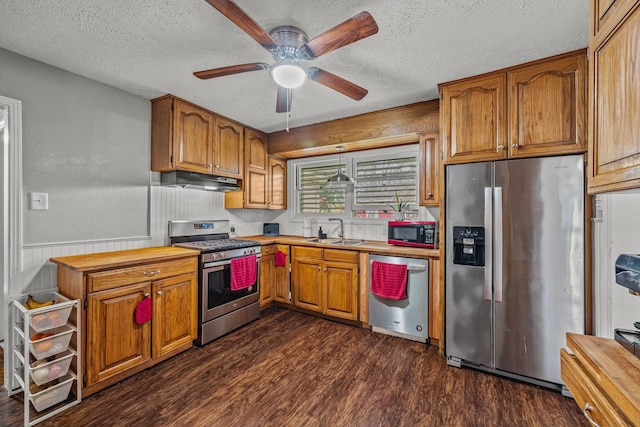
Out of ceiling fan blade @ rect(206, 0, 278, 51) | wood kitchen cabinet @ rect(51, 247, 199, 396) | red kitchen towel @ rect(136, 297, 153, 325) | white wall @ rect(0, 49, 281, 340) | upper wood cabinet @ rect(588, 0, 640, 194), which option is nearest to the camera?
upper wood cabinet @ rect(588, 0, 640, 194)

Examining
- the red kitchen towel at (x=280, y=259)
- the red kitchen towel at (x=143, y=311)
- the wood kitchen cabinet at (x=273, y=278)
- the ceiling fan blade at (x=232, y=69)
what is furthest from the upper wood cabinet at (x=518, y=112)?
the red kitchen towel at (x=143, y=311)

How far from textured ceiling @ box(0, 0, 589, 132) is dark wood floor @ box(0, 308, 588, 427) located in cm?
244

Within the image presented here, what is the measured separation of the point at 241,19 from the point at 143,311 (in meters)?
2.17

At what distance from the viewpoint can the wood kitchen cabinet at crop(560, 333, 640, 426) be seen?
2.68 feet

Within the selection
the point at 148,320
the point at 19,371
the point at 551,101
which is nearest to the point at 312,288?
the point at 148,320

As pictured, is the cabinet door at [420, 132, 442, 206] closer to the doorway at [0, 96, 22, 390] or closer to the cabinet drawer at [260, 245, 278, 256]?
the cabinet drawer at [260, 245, 278, 256]

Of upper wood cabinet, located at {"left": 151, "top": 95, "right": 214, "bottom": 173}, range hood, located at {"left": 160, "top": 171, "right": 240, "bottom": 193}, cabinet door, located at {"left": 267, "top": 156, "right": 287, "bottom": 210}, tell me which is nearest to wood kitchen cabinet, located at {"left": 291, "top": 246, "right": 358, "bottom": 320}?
cabinet door, located at {"left": 267, "top": 156, "right": 287, "bottom": 210}

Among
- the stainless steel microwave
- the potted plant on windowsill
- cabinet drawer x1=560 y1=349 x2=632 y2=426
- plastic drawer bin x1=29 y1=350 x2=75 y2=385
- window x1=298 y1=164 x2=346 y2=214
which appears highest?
window x1=298 y1=164 x2=346 y2=214

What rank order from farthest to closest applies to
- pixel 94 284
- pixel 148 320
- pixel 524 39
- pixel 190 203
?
pixel 190 203 → pixel 148 320 → pixel 94 284 → pixel 524 39

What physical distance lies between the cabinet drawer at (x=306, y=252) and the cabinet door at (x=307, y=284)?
0.05 meters

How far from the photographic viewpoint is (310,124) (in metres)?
3.71

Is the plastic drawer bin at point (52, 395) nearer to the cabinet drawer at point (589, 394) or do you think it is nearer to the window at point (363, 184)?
the cabinet drawer at point (589, 394)

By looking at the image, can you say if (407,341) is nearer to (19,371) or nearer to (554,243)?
(554,243)

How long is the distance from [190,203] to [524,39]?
341cm
